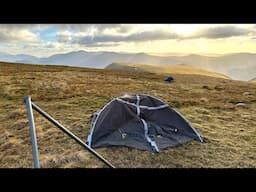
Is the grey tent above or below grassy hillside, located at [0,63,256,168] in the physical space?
above

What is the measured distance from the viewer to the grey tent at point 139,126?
15.4 ft

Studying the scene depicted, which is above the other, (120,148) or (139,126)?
(139,126)

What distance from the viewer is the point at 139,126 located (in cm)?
494

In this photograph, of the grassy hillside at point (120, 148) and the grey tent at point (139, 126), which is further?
the grey tent at point (139, 126)

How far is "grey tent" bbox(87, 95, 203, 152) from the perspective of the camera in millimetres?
4691

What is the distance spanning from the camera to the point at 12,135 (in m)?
Answer: 5.53

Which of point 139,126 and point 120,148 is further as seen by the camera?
point 139,126

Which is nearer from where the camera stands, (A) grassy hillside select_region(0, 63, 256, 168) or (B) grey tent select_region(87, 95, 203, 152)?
(A) grassy hillside select_region(0, 63, 256, 168)

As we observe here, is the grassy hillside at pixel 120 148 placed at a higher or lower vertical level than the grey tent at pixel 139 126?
lower
